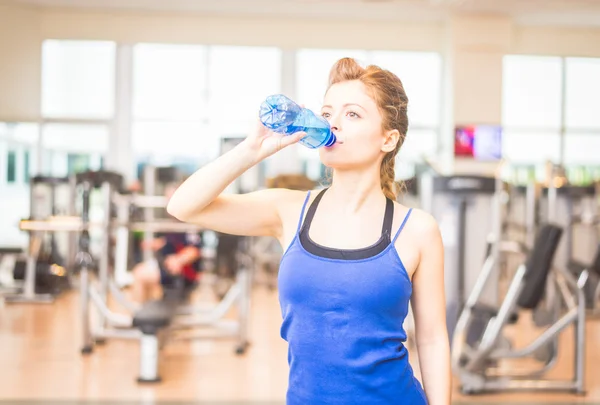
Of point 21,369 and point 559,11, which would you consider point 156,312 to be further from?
point 559,11

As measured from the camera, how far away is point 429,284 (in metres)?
1.16

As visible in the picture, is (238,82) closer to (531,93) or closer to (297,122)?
(531,93)

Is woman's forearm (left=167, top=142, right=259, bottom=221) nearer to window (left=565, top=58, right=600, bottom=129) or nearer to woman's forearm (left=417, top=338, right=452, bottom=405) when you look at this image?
woman's forearm (left=417, top=338, right=452, bottom=405)

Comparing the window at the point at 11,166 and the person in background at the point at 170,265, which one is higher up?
the window at the point at 11,166

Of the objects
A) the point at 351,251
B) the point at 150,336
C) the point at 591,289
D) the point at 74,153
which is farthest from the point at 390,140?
the point at 74,153

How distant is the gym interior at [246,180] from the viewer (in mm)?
3684

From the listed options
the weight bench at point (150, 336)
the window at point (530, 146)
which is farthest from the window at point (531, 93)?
the weight bench at point (150, 336)

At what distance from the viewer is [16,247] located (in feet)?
20.4

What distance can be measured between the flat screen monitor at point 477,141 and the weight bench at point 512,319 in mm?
5029

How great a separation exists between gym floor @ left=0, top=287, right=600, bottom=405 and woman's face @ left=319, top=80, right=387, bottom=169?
2.64 metres

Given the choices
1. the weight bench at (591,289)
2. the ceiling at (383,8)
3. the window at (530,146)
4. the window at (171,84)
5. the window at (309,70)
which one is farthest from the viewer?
the window at (309,70)

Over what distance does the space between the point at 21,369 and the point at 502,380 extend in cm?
280

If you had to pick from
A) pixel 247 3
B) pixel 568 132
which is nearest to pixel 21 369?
pixel 247 3

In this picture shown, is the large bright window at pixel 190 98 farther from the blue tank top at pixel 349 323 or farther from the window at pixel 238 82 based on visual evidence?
the blue tank top at pixel 349 323
